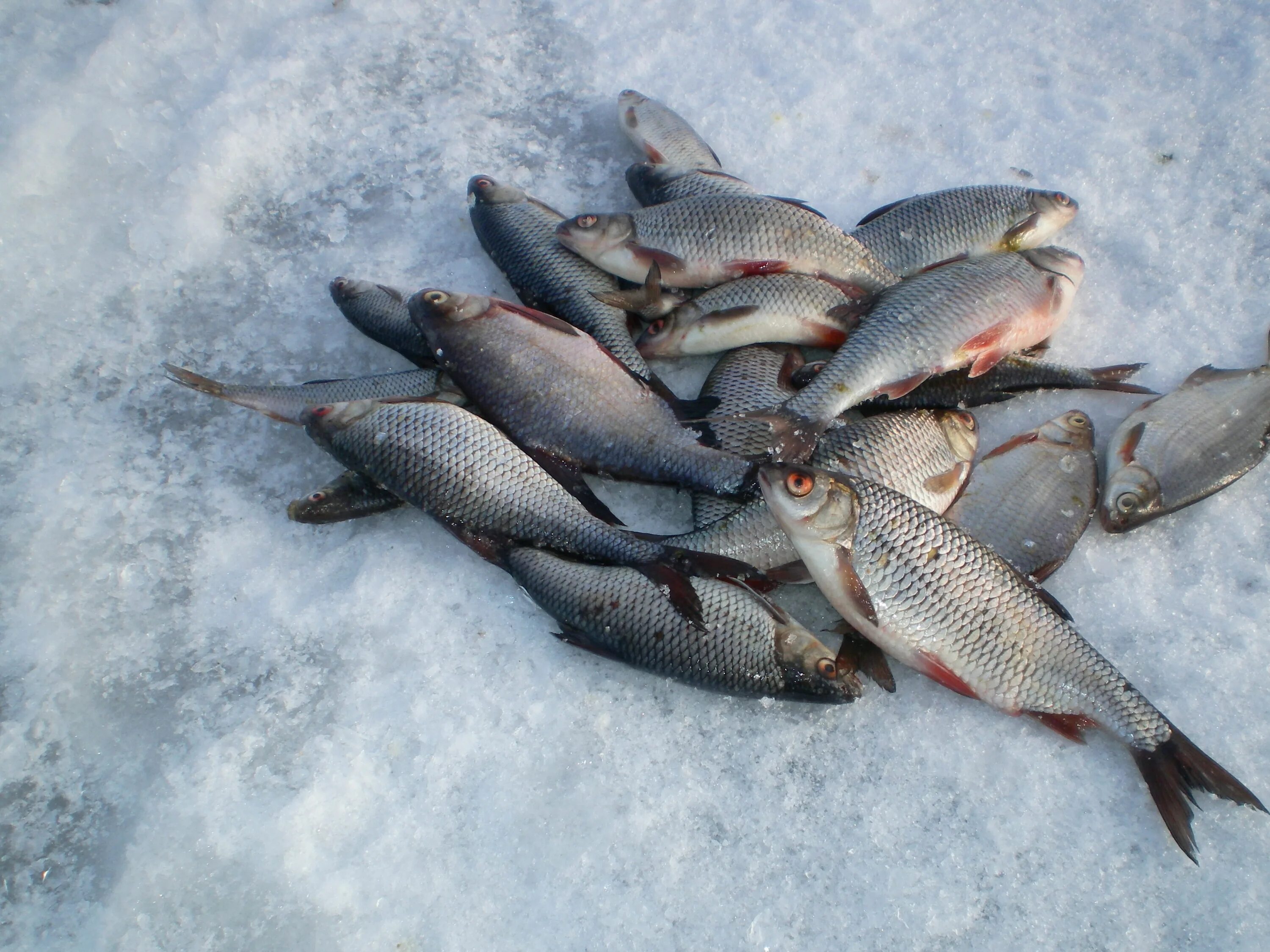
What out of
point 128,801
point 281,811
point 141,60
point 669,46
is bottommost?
point 128,801

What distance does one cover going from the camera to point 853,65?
148 inches

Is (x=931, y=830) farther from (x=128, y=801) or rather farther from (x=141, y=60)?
(x=141, y=60)

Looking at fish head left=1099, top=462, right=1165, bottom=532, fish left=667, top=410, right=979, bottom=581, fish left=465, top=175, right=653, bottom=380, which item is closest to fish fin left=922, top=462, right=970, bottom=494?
fish left=667, top=410, right=979, bottom=581

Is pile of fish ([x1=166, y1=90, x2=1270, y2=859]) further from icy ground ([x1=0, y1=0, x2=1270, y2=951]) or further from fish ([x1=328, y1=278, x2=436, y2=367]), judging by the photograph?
icy ground ([x1=0, y1=0, x2=1270, y2=951])

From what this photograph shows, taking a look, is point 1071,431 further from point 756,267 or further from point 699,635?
point 699,635

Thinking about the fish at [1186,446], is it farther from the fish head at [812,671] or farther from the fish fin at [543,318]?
the fish fin at [543,318]

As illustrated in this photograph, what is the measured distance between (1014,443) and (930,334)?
0.50 metres

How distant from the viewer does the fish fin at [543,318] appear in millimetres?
2715

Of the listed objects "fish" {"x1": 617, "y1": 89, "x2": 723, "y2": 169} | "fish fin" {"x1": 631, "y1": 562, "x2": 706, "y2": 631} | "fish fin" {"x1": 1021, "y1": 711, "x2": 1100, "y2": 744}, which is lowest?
"fish fin" {"x1": 631, "y1": 562, "x2": 706, "y2": 631}

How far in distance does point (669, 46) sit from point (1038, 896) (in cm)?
377

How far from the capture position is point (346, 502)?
2656mm

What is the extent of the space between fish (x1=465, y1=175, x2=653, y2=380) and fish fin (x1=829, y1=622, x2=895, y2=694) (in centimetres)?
109

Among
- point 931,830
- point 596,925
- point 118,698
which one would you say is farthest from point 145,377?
point 931,830

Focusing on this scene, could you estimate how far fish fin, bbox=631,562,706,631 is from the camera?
2.24 metres
